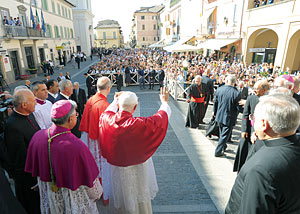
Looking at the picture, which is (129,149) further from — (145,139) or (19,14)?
(19,14)

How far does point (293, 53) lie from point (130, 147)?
14563mm

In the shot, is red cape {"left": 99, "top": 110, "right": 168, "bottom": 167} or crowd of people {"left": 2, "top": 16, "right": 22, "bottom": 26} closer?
red cape {"left": 99, "top": 110, "right": 168, "bottom": 167}

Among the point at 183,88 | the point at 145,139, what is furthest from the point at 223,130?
the point at 183,88

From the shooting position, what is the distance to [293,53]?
12352 millimetres

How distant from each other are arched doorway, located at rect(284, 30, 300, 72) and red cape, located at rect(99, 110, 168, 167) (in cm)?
1381

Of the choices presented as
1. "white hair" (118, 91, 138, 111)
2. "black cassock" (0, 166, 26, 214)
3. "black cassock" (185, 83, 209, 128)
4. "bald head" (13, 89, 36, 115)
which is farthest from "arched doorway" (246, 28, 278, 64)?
"black cassock" (0, 166, 26, 214)

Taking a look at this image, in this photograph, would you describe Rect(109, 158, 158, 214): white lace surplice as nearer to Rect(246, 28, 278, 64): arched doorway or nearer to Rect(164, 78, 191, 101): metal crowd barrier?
Rect(164, 78, 191, 101): metal crowd barrier

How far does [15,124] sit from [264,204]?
2845 mm

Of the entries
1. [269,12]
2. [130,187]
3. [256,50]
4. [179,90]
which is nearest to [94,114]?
[130,187]

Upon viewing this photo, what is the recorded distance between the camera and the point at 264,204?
50.4 inches

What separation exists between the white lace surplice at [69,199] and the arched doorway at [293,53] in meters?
14.8

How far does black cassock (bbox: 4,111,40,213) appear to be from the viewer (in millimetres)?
2453

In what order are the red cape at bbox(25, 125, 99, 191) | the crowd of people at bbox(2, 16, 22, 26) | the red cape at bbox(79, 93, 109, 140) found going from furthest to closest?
1. the crowd of people at bbox(2, 16, 22, 26)
2. the red cape at bbox(79, 93, 109, 140)
3. the red cape at bbox(25, 125, 99, 191)

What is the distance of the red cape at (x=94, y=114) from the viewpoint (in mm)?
3039
